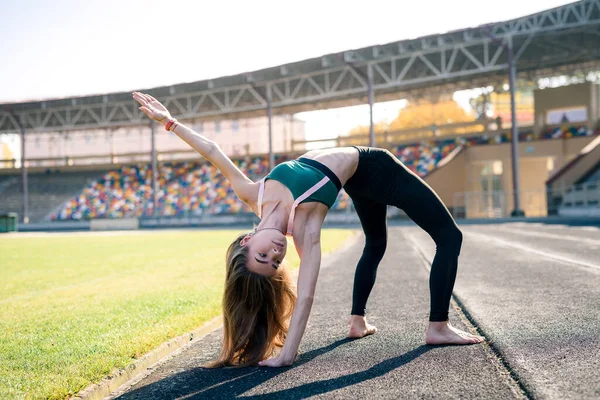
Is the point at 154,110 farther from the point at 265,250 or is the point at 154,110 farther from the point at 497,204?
the point at 497,204

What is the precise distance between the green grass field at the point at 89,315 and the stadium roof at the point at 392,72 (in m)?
21.5

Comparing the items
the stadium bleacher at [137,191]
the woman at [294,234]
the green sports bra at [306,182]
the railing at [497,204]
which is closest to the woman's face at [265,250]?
the woman at [294,234]

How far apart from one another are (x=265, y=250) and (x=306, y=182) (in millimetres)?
523

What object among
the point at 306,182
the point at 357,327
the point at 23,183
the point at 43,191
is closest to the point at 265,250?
the point at 306,182

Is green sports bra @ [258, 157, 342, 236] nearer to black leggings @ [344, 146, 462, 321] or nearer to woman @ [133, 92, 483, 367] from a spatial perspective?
woman @ [133, 92, 483, 367]

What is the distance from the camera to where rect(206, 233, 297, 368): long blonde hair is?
3.97 metres

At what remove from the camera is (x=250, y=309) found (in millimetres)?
4109

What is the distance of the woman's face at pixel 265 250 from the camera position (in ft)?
12.5

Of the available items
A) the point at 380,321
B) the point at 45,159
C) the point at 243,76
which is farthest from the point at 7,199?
the point at 380,321

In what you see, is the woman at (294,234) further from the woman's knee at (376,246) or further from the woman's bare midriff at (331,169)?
the woman's knee at (376,246)

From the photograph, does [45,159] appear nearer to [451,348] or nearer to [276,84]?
[276,84]

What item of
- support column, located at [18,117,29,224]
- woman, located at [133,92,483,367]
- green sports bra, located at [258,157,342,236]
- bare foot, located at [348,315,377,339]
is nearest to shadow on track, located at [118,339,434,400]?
woman, located at [133,92,483,367]

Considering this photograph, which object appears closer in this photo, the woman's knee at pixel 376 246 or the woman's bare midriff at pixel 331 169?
the woman's bare midriff at pixel 331 169

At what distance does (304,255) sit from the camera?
386cm
